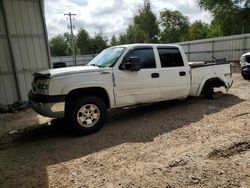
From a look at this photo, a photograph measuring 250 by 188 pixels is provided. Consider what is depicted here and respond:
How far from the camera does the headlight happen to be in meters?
5.08

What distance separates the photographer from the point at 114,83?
571 cm

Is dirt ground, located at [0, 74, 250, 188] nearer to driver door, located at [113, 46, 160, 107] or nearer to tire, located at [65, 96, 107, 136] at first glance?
tire, located at [65, 96, 107, 136]

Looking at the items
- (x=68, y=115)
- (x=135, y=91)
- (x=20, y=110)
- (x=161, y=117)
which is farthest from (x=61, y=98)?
(x=20, y=110)

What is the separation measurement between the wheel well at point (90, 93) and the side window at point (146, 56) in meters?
1.22

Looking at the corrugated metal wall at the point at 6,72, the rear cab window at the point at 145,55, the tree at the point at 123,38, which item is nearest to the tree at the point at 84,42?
the tree at the point at 123,38

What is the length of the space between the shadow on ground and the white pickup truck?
0.43 metres

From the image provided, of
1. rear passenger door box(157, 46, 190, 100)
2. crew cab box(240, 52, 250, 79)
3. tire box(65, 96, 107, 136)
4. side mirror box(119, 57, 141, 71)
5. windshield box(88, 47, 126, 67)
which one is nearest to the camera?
tire box(65, 96, 107, 136)

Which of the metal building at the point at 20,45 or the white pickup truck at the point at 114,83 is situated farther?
the metal building at the point at 20,45

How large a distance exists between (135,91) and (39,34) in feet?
22.1

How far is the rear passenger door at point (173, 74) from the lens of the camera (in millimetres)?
6520

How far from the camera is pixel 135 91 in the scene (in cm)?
605

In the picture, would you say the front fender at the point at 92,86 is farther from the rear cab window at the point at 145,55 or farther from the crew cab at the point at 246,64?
the crew cab at the point at 246,64

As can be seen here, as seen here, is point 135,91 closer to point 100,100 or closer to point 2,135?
point 100,100

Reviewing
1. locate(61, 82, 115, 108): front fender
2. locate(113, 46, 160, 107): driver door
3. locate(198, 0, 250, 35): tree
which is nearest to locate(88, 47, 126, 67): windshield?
locate(113, 46, 160, 107): driver door
